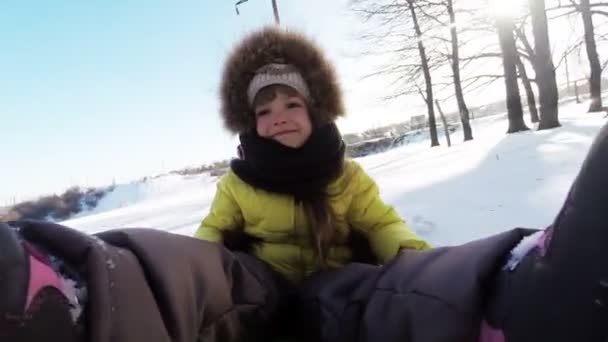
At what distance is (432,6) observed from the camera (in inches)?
474

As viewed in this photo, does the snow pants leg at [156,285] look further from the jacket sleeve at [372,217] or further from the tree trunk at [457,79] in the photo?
the tree trunk at [457,79]

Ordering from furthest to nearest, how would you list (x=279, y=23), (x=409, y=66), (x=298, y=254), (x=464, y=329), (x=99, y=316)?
(x=409, y=66) < (x=279, y=23) < (x=298, y=254) < (x=464, y=329) < (x=99, y=316)

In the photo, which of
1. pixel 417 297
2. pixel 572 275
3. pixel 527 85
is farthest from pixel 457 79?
pixel 572 275

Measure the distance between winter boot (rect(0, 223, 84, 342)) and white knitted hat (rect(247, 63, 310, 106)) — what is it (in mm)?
1119

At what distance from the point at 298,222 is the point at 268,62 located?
0.56 meters

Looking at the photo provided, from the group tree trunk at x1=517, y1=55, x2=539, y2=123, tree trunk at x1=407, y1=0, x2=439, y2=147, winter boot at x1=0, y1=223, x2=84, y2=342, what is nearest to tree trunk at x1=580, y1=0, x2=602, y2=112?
tree trunk at x1=517, y1=55, x2=539, y2=123

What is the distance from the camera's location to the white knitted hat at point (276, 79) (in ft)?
5.69

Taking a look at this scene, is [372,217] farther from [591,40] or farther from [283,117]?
[591,40]

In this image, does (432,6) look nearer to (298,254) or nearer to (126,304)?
(298,254)

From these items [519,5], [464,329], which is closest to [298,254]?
[464,329]

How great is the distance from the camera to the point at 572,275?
0.69 metres

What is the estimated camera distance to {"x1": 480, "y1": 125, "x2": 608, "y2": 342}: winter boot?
665 mm

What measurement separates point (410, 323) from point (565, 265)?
315mm

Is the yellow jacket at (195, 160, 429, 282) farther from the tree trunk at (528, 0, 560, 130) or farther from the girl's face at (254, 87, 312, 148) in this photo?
the tree trunk at (528, 0, 560, 130)
